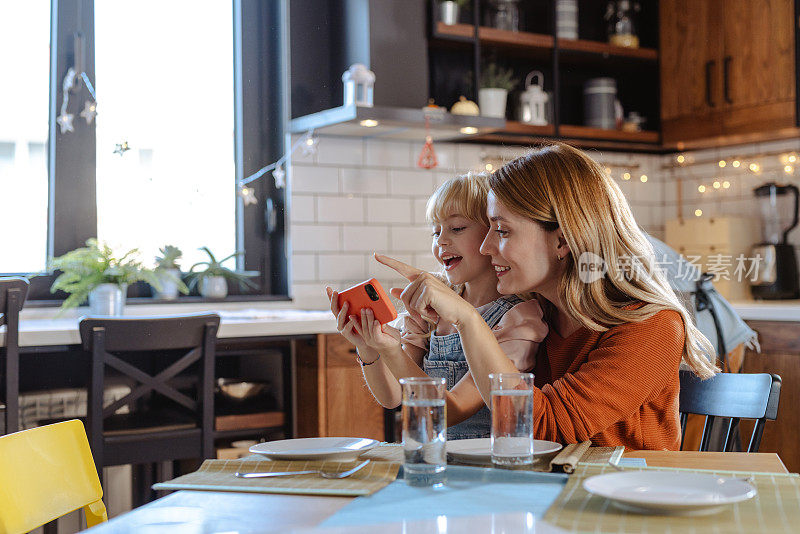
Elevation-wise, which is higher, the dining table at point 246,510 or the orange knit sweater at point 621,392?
the orange knit sweater at point 621,392

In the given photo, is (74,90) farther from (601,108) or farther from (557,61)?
(601,108)

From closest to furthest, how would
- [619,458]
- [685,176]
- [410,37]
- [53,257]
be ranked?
[619,458], [53,257], [410,37], [685,176]

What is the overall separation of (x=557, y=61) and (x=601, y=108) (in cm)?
35

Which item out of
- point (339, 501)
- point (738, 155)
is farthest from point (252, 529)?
point (738, 155)

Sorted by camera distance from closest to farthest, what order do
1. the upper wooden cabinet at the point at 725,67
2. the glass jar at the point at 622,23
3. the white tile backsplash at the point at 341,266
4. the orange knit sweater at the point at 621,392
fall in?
the orange knit sweater at the point at 621,392
the upper wooden cabinet at the point at 725,67
the white tile backsplash at the point at 341,266
the glass jar at the point at 622,23

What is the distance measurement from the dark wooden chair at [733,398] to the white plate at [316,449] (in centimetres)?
70

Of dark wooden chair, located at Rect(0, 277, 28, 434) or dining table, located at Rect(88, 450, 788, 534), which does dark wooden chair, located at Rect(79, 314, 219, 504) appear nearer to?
dark wooden chair, located at Rect(0, 277, 28, 434)

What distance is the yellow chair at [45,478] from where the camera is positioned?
4.21 ft

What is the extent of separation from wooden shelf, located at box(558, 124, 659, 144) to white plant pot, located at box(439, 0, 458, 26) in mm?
665

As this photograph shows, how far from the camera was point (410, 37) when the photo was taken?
3.66 metres

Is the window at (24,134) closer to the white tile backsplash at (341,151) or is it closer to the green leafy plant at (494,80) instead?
the white tile backsplash at (341,151)

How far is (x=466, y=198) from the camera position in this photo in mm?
1888

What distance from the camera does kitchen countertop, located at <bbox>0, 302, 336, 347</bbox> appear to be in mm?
2617

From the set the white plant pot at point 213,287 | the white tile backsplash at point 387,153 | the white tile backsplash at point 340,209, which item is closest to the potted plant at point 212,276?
the white plant pot at point 213,287
